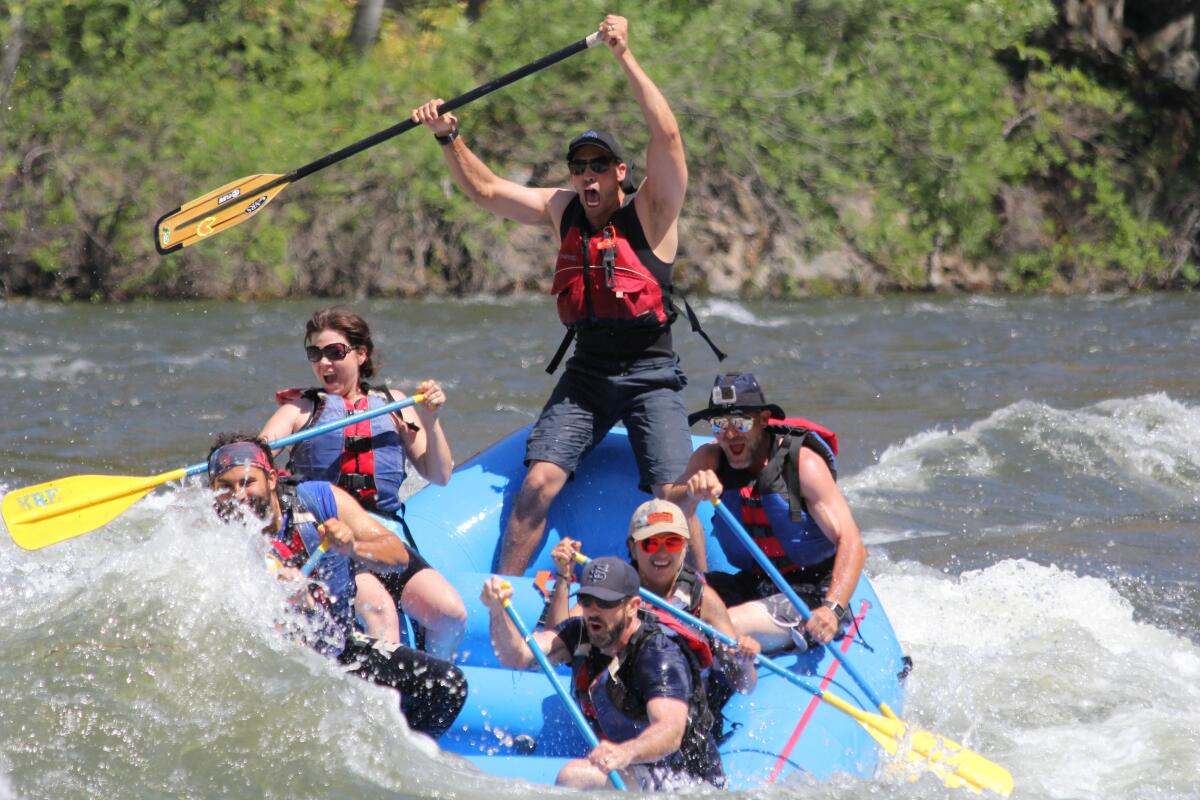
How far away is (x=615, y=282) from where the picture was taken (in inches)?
172

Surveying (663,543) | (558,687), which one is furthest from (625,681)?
(663,543)

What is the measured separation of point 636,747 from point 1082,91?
12.9m

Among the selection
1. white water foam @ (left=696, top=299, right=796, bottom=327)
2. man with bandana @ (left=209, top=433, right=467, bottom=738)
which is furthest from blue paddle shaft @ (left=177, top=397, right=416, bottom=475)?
white water foam @ (left=696, top=299, right=796, bottom=327)

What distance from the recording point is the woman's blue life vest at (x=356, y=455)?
13.9ft

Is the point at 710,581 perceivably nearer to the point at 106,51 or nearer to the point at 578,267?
the point at 578,267

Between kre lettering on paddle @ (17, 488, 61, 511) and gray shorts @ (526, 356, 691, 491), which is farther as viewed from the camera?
gray shorts @ (526, 356, 691, 491)

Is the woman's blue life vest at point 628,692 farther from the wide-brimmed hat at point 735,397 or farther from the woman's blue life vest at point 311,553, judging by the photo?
the wide-brimmed hat at point 735,397

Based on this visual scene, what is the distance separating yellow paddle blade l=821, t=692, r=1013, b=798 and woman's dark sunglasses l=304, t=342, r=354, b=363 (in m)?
1.59

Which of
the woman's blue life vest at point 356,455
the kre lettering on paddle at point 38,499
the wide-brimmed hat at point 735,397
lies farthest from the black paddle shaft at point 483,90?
the kre lettering on paddle at point 38,499

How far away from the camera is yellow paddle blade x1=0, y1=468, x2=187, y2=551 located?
161 inches

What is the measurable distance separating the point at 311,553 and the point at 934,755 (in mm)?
1661

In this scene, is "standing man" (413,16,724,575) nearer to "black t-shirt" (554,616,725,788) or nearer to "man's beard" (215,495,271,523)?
"black t-shirt" (554,616,725,788)

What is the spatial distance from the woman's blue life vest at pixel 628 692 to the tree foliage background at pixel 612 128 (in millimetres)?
8868

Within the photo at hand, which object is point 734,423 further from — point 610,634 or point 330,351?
point 330,351
